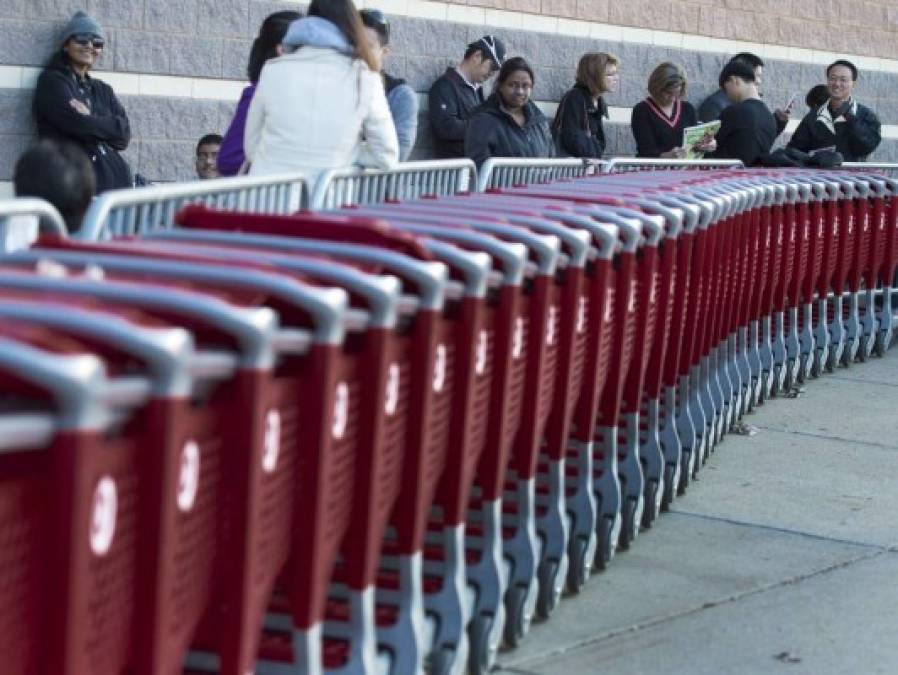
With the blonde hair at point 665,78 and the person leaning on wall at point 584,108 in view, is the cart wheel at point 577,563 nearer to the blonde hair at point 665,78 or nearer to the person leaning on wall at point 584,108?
the person leaning on wall at point 584,108

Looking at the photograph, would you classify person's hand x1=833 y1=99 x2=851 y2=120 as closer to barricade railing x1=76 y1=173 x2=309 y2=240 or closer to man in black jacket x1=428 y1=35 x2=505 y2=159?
man in black jacket x1=428 y1=35 x2=505 y2=159

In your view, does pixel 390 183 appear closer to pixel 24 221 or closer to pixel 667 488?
pixel 667 488

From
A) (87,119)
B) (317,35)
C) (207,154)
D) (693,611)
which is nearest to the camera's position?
(693,611)

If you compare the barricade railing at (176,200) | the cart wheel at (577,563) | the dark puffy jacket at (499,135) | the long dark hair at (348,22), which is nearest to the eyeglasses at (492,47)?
the dark puffy jacket at (499,135)

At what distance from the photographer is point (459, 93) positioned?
13445 millimetres

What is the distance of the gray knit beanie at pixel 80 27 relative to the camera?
33.7ft

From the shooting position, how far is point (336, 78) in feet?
25.1

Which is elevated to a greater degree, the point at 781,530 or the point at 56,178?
the point at 56,178

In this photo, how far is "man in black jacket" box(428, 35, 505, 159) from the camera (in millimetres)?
13289

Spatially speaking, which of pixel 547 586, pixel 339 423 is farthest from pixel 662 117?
pixel 339 423

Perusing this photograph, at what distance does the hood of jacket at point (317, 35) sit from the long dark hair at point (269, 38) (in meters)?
0.67

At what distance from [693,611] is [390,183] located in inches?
105

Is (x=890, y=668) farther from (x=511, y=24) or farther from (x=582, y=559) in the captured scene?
(x=511, y=24)

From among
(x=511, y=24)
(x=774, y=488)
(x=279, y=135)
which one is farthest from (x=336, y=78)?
(x=511, y=24)
